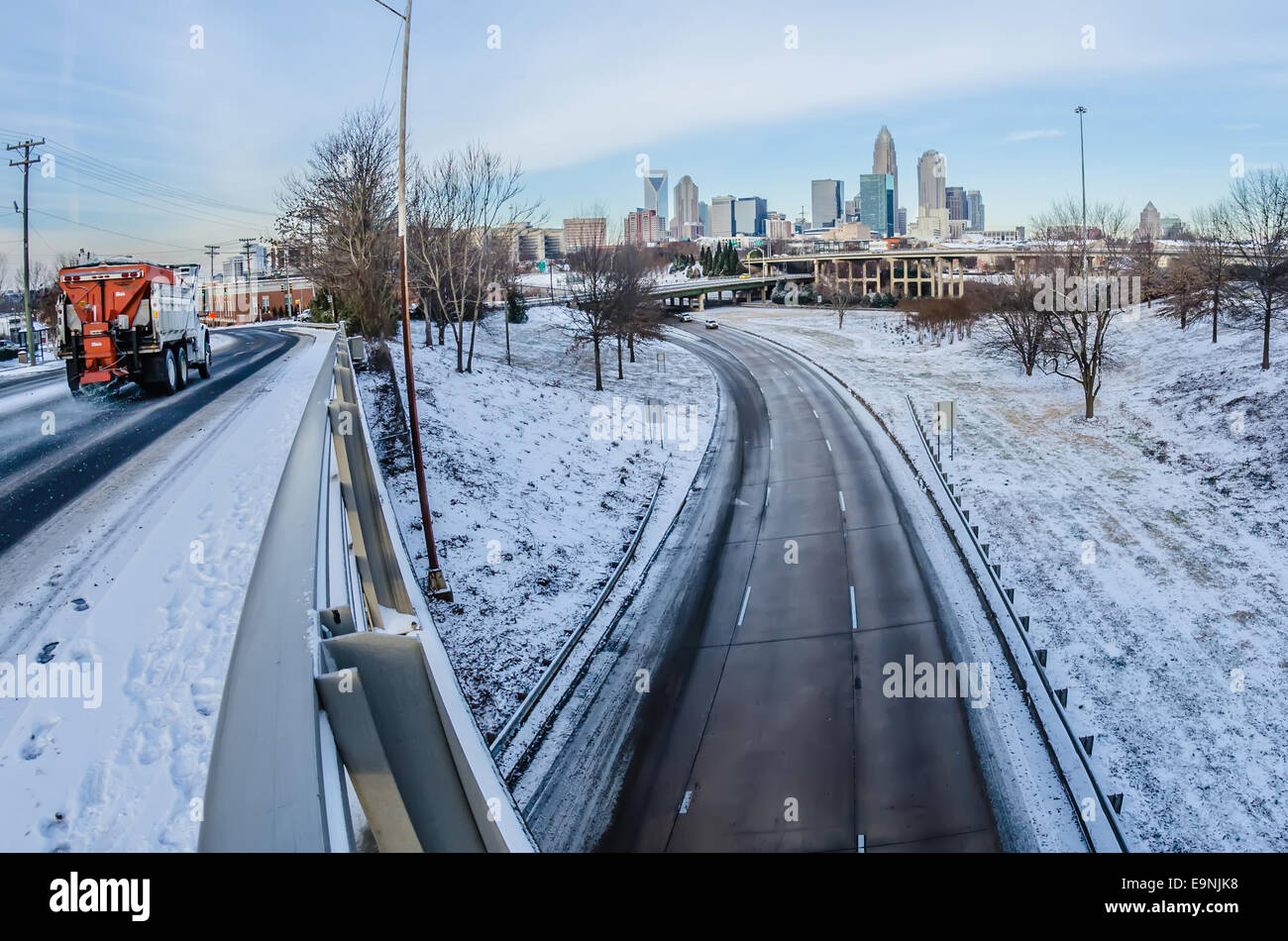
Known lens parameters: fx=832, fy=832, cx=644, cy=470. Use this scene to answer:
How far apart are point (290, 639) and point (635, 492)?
20.5 metres

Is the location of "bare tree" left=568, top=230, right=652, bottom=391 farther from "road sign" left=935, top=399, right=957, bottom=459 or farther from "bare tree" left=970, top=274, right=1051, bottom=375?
"bare tree" left=970, top=274, right=1051, bottom=375

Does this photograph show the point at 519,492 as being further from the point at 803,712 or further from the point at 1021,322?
the point at 1021,322

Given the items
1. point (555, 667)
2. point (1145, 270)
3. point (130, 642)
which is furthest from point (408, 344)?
point (1145, 270)

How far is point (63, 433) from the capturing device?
55.4ft

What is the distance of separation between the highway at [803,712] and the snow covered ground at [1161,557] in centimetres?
259

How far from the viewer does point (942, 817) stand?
1166cm

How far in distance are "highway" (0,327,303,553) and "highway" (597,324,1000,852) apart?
904 centimetres

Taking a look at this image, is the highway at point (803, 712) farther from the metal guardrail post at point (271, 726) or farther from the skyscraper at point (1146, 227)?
the skyscraper at point (1146, 227)

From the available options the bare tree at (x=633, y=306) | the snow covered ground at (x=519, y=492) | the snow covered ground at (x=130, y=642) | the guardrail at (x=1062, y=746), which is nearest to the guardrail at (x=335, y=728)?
the snow covered ground at (x=130, y=642)

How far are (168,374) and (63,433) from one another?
5.63m

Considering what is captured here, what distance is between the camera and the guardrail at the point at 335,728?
16.6 ft

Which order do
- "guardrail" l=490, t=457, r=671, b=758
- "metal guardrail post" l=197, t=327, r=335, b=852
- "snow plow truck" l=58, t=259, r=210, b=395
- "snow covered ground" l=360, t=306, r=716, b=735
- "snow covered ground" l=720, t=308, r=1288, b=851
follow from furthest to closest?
"snow plow truck" l=58, t=259, r=210, b=395 < "snow covered ground" l=360, t=306, r=716, b=735 < "guardrail" l=490, t=457, r=671, b=758 < "snow covered ground" l=720, t=308, r=1288, b=851 < "metal guardrail post" l=197, t=327, r=335, b=852

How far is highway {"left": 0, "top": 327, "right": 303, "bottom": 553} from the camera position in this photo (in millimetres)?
12383

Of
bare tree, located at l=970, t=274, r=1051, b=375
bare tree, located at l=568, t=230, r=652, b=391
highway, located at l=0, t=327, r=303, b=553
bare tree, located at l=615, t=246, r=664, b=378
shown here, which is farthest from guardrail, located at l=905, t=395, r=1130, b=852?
bare tree, located at l=970, t=274, r=1051, b=375
